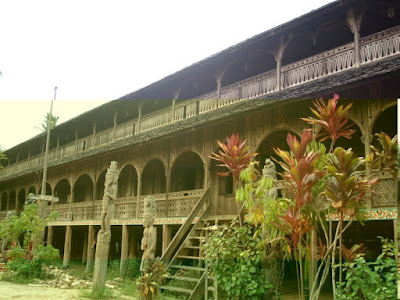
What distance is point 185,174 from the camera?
50.0 feet

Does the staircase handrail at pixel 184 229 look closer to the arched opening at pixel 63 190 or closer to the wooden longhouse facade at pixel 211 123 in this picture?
the wooden longhouse facade at pixel 211 123

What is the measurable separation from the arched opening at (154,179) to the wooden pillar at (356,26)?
8.34 meters

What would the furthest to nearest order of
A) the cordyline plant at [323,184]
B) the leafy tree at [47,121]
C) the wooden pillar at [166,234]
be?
the wooden pillar at [166,234], the leafy tree at [47,121], the cordyline plant at [323,184]

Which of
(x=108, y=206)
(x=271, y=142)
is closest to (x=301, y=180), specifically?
(x=271, y=142)

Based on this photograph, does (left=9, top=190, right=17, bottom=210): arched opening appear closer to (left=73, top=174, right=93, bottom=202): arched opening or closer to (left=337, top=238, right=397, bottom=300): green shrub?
(left=73, top=174, right=93, bottom=202): arched opening

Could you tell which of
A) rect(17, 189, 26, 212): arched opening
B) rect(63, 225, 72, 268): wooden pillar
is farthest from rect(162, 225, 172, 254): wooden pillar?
rect(17, 189, 26, 212): arched opening

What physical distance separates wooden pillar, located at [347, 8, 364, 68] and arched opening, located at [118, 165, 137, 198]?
964 cm

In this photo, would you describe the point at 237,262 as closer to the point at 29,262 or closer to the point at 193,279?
the point at 193,279

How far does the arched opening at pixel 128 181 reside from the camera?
1694cm

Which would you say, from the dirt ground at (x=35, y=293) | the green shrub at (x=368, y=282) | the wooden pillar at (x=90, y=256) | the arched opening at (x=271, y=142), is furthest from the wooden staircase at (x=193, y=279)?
the green shrub at (x=368, y=282)

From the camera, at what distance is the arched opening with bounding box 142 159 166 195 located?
53.4 ft

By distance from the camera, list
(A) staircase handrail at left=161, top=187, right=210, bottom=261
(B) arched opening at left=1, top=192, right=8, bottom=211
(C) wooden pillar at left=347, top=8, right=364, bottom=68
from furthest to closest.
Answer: (B) arched opening at left=1, top=192, right=8, bottom=211 < (A) staircase handrail at left=161, top=187, right=210, bottom=261 < (C) wooden pillar at left=347, top=8, right=364, bottom=68

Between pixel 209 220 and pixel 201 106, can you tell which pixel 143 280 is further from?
pixel 201 106

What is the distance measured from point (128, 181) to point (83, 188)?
64.6 inches
